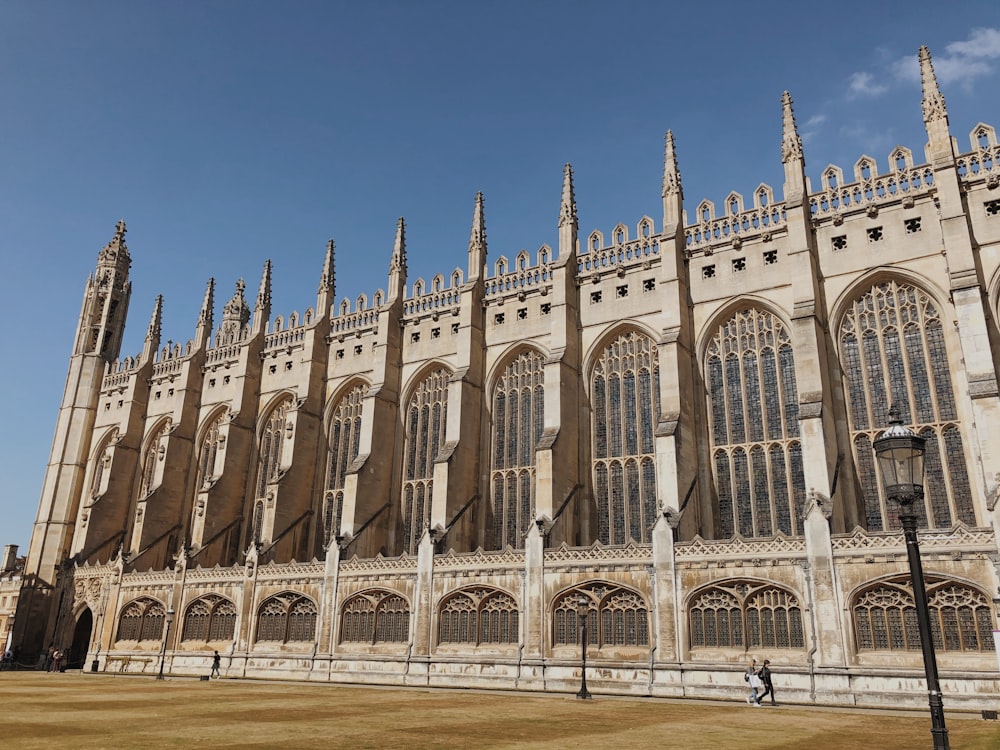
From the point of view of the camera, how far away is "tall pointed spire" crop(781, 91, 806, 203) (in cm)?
3219

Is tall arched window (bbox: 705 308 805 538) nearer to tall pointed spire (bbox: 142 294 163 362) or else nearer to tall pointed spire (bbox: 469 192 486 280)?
tall pointed spire (bbox: 469 192 486 280)

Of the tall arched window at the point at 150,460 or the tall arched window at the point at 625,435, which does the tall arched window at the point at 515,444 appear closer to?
the tall arched window at the point at 625,435

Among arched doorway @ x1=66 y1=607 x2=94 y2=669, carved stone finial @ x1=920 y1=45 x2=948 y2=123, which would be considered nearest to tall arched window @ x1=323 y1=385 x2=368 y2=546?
arched doorway @ x1=66 y1=607 x2=94 y2=669

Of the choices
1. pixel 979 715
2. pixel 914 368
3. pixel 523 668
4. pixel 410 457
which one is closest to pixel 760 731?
pixel 979 715

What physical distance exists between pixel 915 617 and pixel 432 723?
14994mm

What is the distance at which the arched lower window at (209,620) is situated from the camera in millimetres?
36778

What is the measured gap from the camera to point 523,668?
92.7 ft

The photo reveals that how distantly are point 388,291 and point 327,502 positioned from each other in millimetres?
11796

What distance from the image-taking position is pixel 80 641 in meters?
43.7

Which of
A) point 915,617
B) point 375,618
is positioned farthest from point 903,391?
point 375,618

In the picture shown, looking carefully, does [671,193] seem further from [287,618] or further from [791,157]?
[287,618]

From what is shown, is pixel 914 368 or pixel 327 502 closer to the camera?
pixel 914 368

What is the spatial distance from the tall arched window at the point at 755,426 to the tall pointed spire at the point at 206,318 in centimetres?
3309

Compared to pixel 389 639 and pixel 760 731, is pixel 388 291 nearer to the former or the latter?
pixel 389 639
